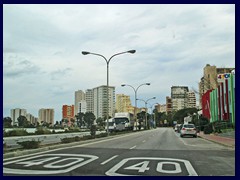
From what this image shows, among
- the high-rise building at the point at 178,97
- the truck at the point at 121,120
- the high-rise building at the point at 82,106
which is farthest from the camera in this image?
the high-rise building at the point at 178,97

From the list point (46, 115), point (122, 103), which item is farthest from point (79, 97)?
point (122, 103)

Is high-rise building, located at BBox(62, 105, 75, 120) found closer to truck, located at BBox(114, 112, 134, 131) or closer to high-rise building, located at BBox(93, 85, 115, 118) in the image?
high-rise building, located at BBox(93, 85, 115, 118)

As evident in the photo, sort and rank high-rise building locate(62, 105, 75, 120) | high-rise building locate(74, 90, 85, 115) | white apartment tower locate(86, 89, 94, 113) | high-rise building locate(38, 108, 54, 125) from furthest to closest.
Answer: high-rise building locate(62, 105, 75, 120) → high-rise building locate(38, 108, 54, 125) → high-rise building locate(74, 90, 85, 115) → white apartment tower locate(86, 89, 94, 113)

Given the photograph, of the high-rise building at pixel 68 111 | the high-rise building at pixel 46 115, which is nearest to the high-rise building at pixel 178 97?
the high-rise building at pixel 68 111

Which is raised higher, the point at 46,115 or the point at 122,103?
the point at 122,103

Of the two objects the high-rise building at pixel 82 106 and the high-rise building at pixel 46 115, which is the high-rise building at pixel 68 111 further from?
the high-rise building at pixel 82 106

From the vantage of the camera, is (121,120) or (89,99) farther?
(89,99)

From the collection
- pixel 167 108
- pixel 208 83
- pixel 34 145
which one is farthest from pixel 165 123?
pixel 34 145

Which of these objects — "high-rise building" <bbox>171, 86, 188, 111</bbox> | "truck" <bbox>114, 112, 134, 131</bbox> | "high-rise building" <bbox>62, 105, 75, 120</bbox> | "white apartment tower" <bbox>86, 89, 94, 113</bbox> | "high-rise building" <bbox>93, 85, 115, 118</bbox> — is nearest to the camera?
"truck" <bbox>114, 112, 134, 131</bbox>

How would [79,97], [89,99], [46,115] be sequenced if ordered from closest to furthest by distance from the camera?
[89,99] < [79,97] < [46,115]

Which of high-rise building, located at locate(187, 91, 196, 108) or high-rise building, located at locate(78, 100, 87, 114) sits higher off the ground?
high-rise building, located at locate(187, 91, 196, 108)

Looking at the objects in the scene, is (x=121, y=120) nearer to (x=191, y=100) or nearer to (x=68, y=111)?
(x=68, y=111)

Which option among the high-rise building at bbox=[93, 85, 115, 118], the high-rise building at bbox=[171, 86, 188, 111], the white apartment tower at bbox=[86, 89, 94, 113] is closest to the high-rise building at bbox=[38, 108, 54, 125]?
the white apartment tower at bbox=[86, 89, 94, 113]
